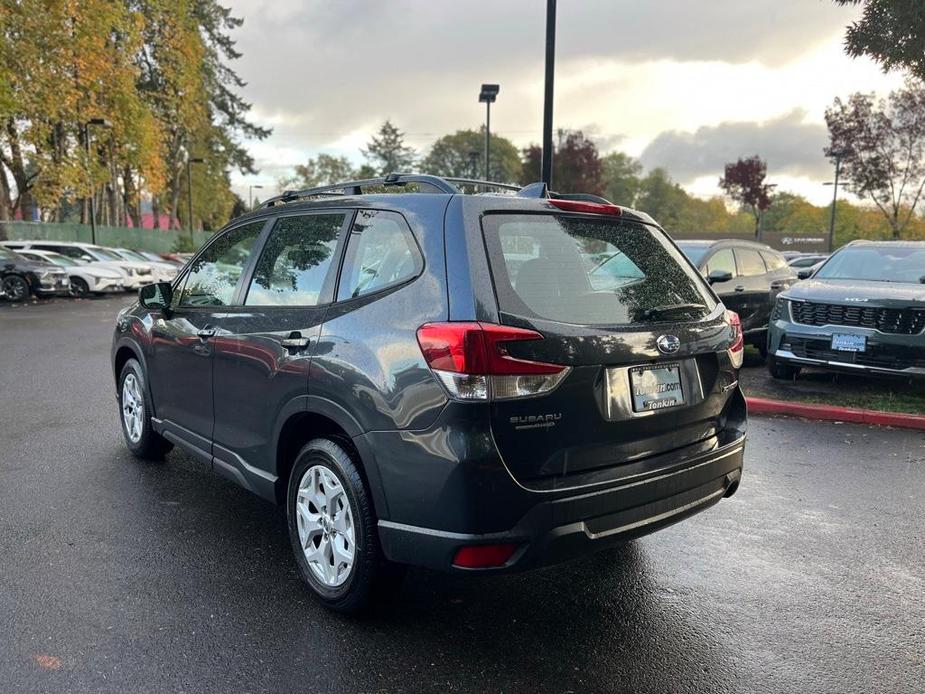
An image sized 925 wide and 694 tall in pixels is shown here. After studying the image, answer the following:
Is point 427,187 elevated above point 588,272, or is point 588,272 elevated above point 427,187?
point 427,187

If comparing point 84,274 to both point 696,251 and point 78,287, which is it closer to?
point 78,287

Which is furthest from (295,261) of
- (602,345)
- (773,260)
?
(773,260)

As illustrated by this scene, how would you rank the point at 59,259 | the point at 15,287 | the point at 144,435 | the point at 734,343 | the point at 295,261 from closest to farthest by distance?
the point at 734,343 → the point at 295,261 → the point at 144,435 → the point at 15,287 → the point at 59,259

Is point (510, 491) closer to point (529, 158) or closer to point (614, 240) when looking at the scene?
point (614, 240)

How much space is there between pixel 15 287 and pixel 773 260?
63.1 ft

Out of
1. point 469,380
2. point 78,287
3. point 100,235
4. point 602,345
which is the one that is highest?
point 100,235

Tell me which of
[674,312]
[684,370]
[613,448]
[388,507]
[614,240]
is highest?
[614,240]

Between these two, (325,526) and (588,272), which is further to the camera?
(325,526)

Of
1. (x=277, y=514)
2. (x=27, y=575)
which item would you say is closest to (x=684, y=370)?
(x=277, y=514)

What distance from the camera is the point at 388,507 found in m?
2.83

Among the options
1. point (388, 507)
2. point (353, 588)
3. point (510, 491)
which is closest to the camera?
point (510, 491)

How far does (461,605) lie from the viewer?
3295 millimetres

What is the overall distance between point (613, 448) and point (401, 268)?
114 cm

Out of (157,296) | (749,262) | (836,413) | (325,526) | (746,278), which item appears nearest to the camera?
(325,526)
